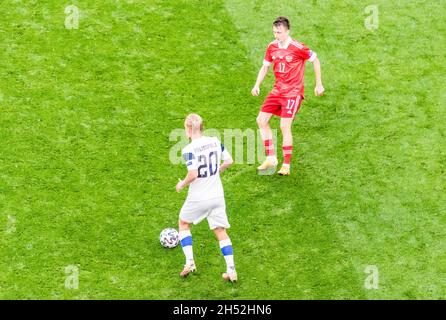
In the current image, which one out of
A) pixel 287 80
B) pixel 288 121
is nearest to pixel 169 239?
pixel 288 121

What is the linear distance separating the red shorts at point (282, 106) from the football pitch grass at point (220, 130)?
982 millimetres

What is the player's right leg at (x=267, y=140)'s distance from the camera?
1424 cm

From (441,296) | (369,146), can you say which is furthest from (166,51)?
(441,296)

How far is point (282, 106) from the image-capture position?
46.1 ft

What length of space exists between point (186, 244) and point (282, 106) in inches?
121

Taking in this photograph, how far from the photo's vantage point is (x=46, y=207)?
13430 millimetres

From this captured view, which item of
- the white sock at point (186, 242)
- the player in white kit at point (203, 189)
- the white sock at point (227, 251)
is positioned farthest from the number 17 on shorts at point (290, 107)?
the white sock at point (186, 242)

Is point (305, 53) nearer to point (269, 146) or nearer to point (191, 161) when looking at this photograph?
point (269, 146)

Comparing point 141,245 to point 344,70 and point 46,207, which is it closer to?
point 46,207

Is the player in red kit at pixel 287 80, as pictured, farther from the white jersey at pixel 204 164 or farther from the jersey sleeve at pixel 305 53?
the white jersey at pixel 204 164

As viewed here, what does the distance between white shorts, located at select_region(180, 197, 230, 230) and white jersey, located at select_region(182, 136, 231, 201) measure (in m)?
0.07

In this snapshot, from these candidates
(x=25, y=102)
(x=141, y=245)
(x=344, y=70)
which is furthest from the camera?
(x=344, y=70)

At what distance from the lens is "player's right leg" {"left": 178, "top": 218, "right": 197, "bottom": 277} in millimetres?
12227
